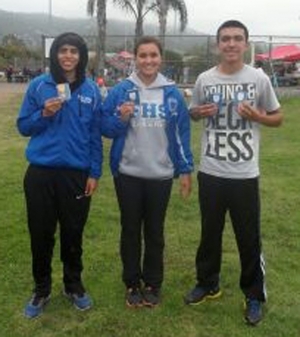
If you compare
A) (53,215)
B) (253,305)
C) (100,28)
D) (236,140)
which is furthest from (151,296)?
(100,28)

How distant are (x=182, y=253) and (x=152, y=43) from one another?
7.61ft

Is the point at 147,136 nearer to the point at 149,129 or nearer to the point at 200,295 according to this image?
the point at 149,129

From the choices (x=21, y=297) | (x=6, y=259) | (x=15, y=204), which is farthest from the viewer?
(x=15, y=204)

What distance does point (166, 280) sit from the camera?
5461 millimetres

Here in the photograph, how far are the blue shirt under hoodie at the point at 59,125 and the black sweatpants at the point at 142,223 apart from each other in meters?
0.41

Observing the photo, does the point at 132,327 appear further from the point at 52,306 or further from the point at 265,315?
the point at 265,315

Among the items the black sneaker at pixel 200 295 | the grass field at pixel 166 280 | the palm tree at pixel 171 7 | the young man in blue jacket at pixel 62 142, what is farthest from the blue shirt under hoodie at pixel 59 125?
the palm tree at pixel 171 7

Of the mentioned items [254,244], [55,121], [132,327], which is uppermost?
[55,121]

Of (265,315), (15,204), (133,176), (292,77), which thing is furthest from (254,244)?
(292,77)

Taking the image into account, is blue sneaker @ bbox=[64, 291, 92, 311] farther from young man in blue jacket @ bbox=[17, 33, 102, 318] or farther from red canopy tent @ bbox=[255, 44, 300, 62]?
red canopy tent @ bbox=[255, 44, 300, 62]

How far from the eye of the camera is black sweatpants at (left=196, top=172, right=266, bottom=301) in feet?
15.0

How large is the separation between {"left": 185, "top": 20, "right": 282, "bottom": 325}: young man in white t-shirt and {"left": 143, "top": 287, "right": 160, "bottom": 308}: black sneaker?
2.11 ft

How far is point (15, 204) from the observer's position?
782 cm

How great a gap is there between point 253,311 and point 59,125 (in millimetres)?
1890
